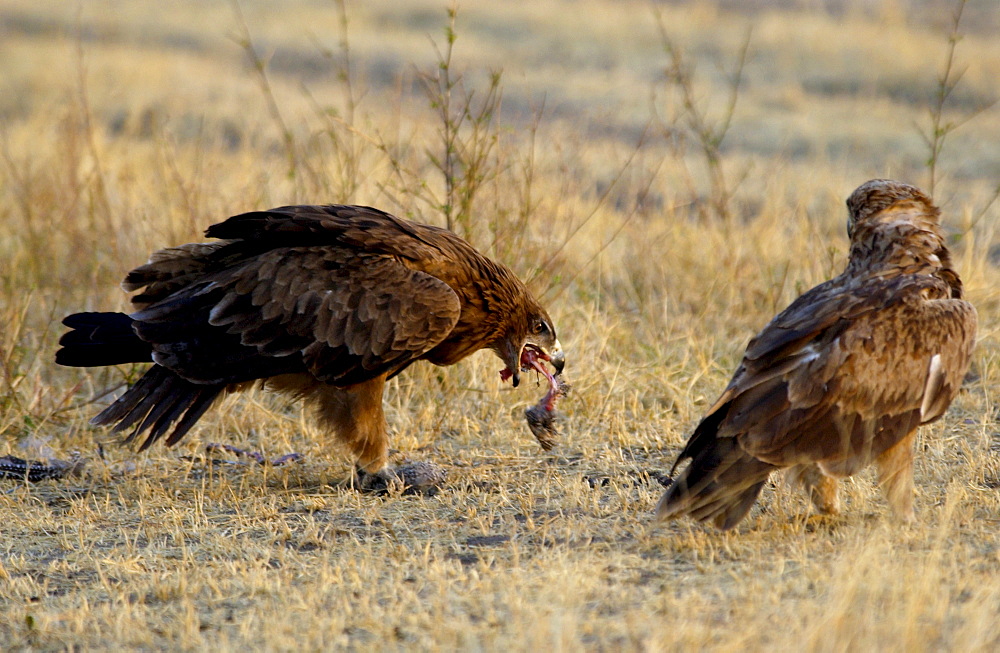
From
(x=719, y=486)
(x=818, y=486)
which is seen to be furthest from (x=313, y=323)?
(x=818, y=486)

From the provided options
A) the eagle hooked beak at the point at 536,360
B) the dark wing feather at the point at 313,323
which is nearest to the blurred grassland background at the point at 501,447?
the eagle hooked beak at the point at 536,360

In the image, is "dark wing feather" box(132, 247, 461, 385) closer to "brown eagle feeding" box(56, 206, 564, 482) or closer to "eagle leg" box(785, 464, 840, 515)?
"brown eagle feeding" box(56, 206, 564, 482)

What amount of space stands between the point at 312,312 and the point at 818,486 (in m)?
2.13

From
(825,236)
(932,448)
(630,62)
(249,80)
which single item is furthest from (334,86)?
(932,448)

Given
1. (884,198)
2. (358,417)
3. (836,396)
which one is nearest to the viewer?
(836,396)

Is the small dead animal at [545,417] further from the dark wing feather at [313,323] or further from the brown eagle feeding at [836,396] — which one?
the brown eagle feeding at [836,396]

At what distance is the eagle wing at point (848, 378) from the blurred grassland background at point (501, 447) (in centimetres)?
35

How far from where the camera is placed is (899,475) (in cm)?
421

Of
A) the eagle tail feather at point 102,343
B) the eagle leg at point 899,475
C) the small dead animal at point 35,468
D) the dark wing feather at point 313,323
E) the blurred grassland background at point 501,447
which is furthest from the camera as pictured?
the small dead animal at point 35,468

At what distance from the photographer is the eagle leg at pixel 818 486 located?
13.9 feet

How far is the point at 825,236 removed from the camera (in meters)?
8.23

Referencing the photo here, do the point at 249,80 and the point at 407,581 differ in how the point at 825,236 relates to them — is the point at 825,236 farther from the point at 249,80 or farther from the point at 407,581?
the point at 249,80

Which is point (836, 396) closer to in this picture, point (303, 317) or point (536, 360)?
point (536, 360)

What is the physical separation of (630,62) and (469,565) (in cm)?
1529
